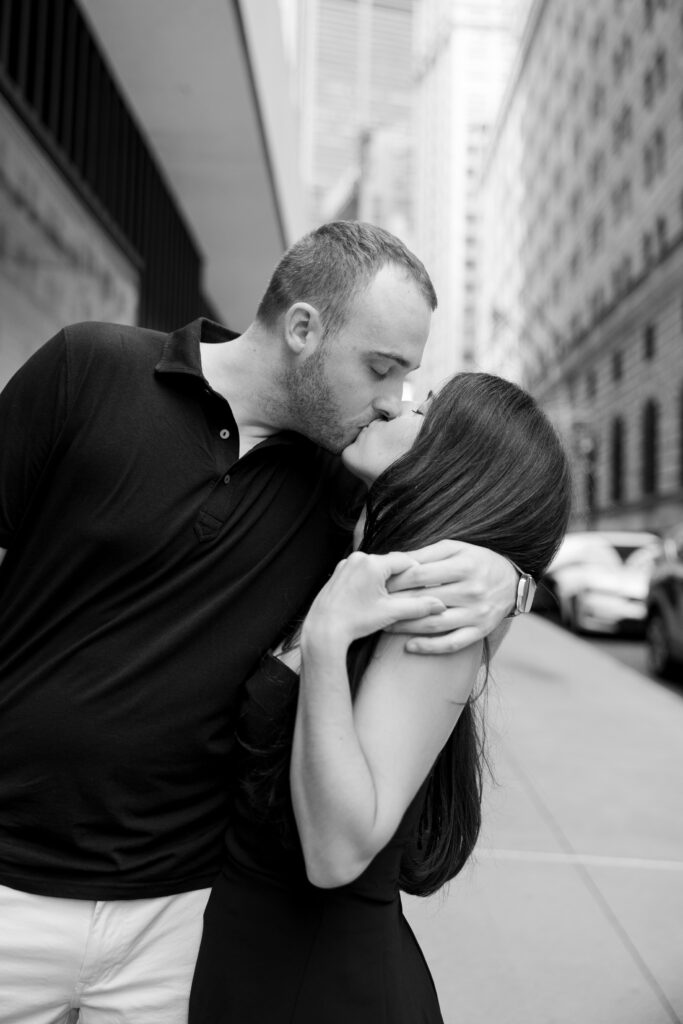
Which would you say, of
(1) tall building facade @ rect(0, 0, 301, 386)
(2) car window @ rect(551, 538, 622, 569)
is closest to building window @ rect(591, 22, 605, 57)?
(2) car window @ rect(551, 538, 622, 569)

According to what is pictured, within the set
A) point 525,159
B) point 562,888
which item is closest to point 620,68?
point 525,159

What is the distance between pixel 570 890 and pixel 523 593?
322cm

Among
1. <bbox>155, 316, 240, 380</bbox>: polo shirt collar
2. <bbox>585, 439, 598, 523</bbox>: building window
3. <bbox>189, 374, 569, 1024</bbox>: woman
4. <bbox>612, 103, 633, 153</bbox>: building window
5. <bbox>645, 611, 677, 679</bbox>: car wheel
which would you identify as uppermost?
<bbox>612, 103, 633, 153</bbox>: building window

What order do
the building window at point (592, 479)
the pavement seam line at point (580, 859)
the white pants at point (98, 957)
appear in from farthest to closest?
the building window at point (592, 479) < the pavement seam line at point (580, 859) < the white pants at point (98, 957)

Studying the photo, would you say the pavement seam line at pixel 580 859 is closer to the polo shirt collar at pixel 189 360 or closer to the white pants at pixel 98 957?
the white pants at pixel 98 957

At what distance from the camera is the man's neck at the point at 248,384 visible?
1939mm

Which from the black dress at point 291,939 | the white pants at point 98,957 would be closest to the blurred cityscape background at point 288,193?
the black dress at point 291,939

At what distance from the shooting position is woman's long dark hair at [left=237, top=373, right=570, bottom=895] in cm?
161

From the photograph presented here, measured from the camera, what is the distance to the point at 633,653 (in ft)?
42.4

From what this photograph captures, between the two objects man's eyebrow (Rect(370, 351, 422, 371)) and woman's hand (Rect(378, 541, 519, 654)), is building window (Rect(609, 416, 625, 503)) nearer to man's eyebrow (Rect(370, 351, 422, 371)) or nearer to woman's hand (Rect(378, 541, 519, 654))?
man's eyebrow (Rect(370, 351, 422, 371))

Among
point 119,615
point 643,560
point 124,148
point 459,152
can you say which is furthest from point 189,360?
point 459,152

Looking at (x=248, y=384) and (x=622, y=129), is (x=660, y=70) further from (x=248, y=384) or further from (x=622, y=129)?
(x=248, y=384)

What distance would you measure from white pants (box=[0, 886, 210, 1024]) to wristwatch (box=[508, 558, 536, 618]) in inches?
30.5

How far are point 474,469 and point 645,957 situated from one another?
9.65 feet
